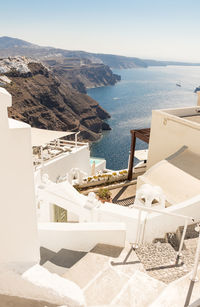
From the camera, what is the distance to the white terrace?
361cm

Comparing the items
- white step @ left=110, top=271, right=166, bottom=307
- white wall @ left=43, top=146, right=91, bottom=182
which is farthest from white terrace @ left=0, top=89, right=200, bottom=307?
white wall @ left=43, top=146, right=91, bottom=182

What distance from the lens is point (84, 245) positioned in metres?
6.49

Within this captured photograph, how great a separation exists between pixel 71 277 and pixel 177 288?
7.83 ft

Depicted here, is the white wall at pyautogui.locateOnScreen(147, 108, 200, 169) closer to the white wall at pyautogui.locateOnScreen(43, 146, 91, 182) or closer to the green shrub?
the green shrub

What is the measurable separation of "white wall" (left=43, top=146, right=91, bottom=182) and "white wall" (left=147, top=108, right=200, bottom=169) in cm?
772

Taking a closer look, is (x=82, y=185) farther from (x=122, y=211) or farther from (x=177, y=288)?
(x=177, y=288)

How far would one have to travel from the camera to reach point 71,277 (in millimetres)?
5297

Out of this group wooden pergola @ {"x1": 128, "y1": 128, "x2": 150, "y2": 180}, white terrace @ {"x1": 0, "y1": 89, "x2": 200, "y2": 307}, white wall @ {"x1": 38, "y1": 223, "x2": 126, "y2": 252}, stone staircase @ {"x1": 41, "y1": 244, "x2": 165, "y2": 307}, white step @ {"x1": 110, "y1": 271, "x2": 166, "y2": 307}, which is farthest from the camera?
wooden pergola @ {"x1": 128, "y1": 128, "x2": 150, "y2": 180}

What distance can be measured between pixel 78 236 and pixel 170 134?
960 centimetres

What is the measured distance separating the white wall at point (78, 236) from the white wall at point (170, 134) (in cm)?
806

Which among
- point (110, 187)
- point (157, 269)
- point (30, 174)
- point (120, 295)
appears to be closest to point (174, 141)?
point (110, 187)

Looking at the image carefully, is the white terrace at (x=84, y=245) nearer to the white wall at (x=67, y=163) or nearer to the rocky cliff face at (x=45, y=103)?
the white wall at (x=67, y=163)

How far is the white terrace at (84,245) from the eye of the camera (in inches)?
142

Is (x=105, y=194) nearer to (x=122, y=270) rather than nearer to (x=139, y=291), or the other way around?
(x=122, y=270)
